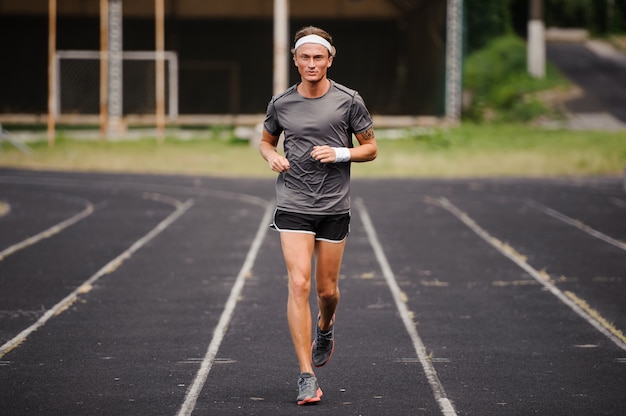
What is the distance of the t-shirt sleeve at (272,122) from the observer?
697cm

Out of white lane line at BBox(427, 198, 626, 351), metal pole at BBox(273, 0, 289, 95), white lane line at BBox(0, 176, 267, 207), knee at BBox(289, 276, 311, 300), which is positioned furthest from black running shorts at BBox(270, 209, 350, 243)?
metal pole at BBox(273, 0, 289, 95)

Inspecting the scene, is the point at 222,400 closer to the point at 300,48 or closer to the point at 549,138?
the point at 300,48

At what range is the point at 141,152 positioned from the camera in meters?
29.6

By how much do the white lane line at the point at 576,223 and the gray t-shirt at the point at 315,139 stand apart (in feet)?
25.3

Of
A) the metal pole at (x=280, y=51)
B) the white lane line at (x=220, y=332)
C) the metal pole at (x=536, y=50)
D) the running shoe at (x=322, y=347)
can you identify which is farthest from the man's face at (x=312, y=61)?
the metal pole at (x=536, y=50)

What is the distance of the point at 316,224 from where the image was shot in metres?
6.98

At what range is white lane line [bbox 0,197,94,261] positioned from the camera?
1356cm

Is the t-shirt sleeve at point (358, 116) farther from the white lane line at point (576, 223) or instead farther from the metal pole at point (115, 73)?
the metal pole at point (115, 73)

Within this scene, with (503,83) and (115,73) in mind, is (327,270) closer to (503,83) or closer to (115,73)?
(115,73)

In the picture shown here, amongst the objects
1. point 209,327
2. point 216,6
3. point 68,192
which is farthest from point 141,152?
point 209,327

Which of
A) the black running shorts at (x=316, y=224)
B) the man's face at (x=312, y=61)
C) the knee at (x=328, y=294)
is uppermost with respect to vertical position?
the man's face at (x=312, y=61)

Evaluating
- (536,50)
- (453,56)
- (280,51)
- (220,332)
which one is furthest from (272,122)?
(536,50)

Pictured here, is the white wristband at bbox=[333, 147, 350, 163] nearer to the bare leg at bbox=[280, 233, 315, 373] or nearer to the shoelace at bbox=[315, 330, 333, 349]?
the bare leg at bbox=[280, 233, 315, 373]

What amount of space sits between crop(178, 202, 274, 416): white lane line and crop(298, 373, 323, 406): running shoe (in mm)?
566
